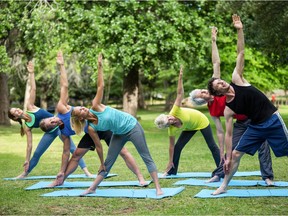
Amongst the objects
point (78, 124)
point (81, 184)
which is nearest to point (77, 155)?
point (81, 184)

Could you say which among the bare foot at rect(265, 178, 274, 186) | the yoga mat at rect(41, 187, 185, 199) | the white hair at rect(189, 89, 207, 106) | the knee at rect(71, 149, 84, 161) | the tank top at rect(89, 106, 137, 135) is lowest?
the yoga mat at rect(41, 187, 185, 199)

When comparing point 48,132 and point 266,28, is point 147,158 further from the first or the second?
point 266,28

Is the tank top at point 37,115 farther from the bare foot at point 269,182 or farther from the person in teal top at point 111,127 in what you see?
the bare foot at point 269,182

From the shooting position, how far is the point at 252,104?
7180 mm

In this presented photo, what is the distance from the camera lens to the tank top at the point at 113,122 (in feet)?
26.0

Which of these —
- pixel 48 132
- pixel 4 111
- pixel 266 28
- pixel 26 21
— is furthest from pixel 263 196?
pixel 4 111

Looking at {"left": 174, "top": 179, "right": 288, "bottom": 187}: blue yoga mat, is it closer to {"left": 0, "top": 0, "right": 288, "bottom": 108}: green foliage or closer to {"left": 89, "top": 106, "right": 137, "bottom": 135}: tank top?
{"left": 89, "top": 106, "right": 137, "bottom": 135}: tank top

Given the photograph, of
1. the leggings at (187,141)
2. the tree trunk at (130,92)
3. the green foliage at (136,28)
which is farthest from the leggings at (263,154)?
the tree trunk at (130,92)

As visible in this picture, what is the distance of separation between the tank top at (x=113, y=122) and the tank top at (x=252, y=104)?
5.68 ft

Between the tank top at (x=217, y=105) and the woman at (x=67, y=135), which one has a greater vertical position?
the tank top at (x=217, y=105)

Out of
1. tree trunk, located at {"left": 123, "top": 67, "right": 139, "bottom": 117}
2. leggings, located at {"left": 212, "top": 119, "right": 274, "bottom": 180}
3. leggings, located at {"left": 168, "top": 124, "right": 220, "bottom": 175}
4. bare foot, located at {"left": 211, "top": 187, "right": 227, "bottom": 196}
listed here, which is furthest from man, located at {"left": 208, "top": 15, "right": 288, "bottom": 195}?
tree trunk, located at {"left": 123, "top": 67, "right": 139, "bottom": 117}

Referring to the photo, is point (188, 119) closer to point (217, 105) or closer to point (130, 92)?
point (217, 105)

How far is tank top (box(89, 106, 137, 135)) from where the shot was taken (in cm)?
793

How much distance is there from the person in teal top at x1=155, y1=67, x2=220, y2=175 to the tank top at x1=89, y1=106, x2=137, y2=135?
45.4 inches
